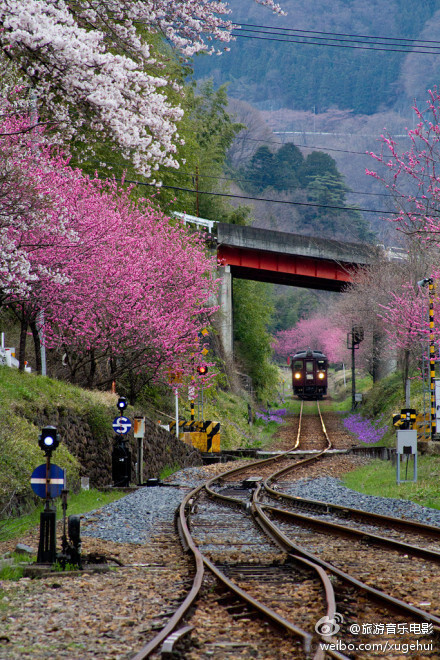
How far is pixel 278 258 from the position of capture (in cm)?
4791

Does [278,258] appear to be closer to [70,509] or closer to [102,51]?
[102,51]

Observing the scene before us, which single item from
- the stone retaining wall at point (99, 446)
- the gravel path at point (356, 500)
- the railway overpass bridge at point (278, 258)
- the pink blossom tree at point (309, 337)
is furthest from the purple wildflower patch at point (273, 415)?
the pink blossom tree at point (309, 337)

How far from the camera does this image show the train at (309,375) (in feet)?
218

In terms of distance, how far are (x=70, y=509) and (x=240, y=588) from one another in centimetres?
701

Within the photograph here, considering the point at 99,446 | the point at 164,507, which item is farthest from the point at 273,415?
the point at 164,507

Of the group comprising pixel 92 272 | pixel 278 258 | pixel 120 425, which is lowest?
pixel 120 425

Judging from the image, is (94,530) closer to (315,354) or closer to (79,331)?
(79,331)

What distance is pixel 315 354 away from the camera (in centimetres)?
6575

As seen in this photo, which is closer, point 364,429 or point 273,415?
point 364,429

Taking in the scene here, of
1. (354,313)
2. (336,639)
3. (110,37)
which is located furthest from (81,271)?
(354,313)

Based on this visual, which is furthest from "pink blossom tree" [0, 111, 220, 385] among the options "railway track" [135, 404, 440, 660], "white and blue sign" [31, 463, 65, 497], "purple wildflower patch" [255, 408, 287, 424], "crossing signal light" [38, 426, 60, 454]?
"purple wildflower patch" [255, 408, 287, 424]

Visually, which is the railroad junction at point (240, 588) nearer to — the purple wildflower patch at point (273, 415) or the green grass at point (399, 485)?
the green grass at point (399, 485)

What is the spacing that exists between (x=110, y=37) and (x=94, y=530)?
1156cm

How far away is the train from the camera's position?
2616 inches
